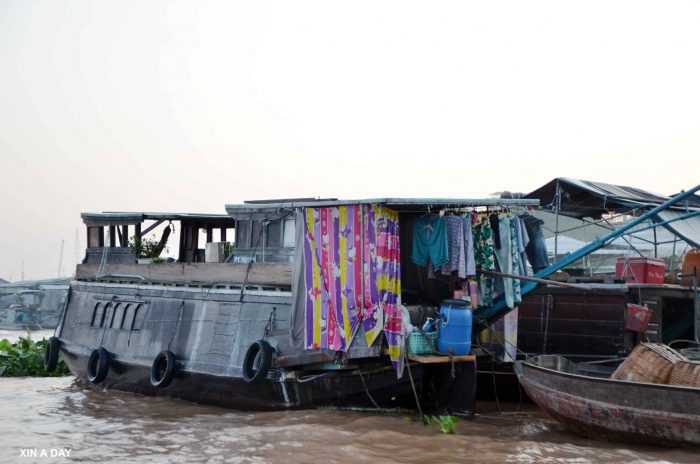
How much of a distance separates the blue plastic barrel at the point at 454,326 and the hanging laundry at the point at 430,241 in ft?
2.13

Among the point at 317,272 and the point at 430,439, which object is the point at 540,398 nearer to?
the point at 430,439

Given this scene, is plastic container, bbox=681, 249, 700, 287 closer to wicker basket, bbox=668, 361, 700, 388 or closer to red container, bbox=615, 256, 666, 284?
red container, bbox=615, 256, 666, 284

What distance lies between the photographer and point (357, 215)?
945 centimetres

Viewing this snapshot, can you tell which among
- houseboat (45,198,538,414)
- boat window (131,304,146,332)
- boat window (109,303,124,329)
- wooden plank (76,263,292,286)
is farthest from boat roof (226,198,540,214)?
boat window (109,303,124,329)

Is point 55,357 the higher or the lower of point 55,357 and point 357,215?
the lower

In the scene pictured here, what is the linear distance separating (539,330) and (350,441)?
551cm

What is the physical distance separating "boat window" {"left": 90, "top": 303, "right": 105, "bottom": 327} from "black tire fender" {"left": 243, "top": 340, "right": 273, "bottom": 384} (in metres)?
5.26

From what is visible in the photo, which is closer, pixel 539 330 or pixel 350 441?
pixel 350 441

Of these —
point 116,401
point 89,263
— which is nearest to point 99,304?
point 89,263

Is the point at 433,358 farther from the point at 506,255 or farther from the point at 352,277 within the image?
the point at 506,255

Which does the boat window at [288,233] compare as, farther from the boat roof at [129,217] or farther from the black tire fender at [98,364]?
the black tire fender at [98,364]

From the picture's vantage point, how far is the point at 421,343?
9422 mm

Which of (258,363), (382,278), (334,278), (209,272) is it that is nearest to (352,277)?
(334,278)

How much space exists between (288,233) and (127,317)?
13.0ft
